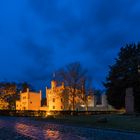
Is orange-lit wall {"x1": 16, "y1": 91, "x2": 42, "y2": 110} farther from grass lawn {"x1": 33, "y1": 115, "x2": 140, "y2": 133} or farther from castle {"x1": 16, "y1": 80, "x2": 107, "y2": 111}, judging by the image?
grass lawn {"x1": 33, "y1": 115, "x2": 140, "y2": 133}

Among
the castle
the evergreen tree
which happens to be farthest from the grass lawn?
the castle

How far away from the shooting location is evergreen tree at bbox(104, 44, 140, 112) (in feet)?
207

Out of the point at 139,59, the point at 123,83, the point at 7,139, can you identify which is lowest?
the point at 7,139

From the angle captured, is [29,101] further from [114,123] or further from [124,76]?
[114,123]

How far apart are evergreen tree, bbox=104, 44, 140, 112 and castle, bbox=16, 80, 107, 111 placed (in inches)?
1208

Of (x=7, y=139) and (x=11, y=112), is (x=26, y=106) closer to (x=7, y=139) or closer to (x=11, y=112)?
(x=11, y=112)

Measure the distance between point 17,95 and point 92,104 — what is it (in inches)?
1575

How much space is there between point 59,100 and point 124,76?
60.1 m

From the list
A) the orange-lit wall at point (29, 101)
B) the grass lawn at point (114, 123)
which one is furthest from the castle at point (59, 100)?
the grass lawn at point (114, 123)

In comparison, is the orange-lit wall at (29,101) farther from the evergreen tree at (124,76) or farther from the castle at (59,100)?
the evergreen tree at (124,76)

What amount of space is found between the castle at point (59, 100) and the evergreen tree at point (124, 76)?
30.7 m

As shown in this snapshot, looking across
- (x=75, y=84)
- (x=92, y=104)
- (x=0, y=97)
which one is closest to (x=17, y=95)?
(x=0, y=97)

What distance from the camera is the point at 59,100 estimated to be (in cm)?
12412

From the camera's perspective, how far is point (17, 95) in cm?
15112
